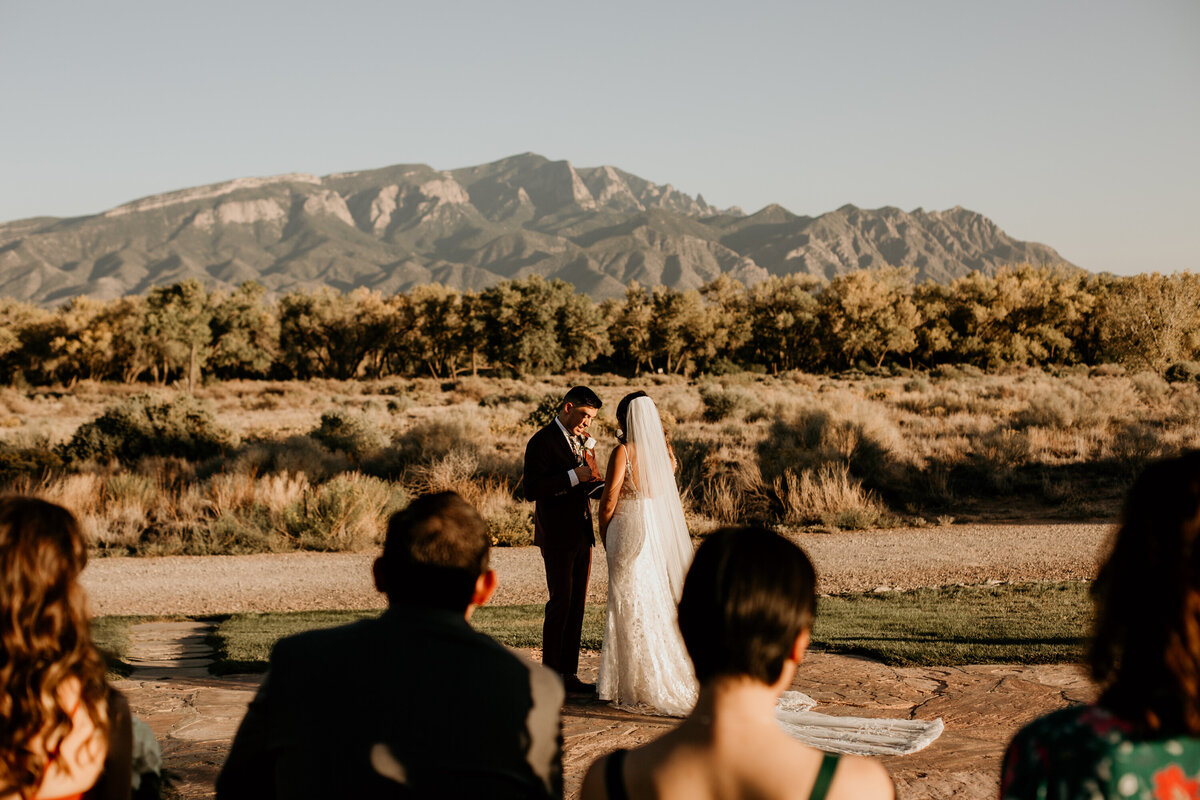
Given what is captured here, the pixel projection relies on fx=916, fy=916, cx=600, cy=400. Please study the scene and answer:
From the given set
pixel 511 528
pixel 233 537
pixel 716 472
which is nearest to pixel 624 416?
pixel 511 528

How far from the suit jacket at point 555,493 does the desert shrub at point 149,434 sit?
50.3 feet

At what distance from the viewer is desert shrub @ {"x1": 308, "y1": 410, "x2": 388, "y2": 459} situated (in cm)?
2050

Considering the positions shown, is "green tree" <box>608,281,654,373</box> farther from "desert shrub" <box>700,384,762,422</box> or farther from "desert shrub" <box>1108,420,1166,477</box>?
"desert shrub" <box>1108,420,1166,477</box>

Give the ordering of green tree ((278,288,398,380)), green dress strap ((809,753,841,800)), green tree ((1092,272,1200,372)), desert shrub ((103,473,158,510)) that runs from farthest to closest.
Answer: green tree ((278,288,398,380)), green tree ((1092,272,1200,372)), desert shrub ((103,473,158,510)), green dress strap ((809,753,841,800))

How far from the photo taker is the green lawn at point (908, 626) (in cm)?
727

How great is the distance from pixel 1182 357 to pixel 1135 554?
42788mm

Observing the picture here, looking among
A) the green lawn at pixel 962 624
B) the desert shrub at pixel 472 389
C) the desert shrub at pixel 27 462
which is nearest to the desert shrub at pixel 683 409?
the desert shrub at pixel 472 389

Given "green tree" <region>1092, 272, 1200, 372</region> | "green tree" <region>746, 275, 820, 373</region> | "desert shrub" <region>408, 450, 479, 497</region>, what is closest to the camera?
"desert shrub" <region>408, 450, 479, 497</region>

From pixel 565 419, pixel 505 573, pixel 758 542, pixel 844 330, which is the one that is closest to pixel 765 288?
pixel 844 330

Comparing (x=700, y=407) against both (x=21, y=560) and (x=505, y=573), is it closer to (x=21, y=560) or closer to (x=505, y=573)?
(x=505, y=573)

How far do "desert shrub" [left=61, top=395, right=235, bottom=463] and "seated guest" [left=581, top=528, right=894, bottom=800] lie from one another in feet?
63.4

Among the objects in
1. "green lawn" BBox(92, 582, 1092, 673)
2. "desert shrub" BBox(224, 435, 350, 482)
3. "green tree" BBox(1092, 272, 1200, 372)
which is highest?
"green tree" BBox(1092, 272, 1200, 372)

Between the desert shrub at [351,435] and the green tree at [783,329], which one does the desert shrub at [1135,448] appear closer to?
the desert shrub at [351,435]

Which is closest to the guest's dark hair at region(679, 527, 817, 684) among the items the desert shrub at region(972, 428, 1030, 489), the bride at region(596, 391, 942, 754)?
the bride at region(596, 391, 942, 754)
